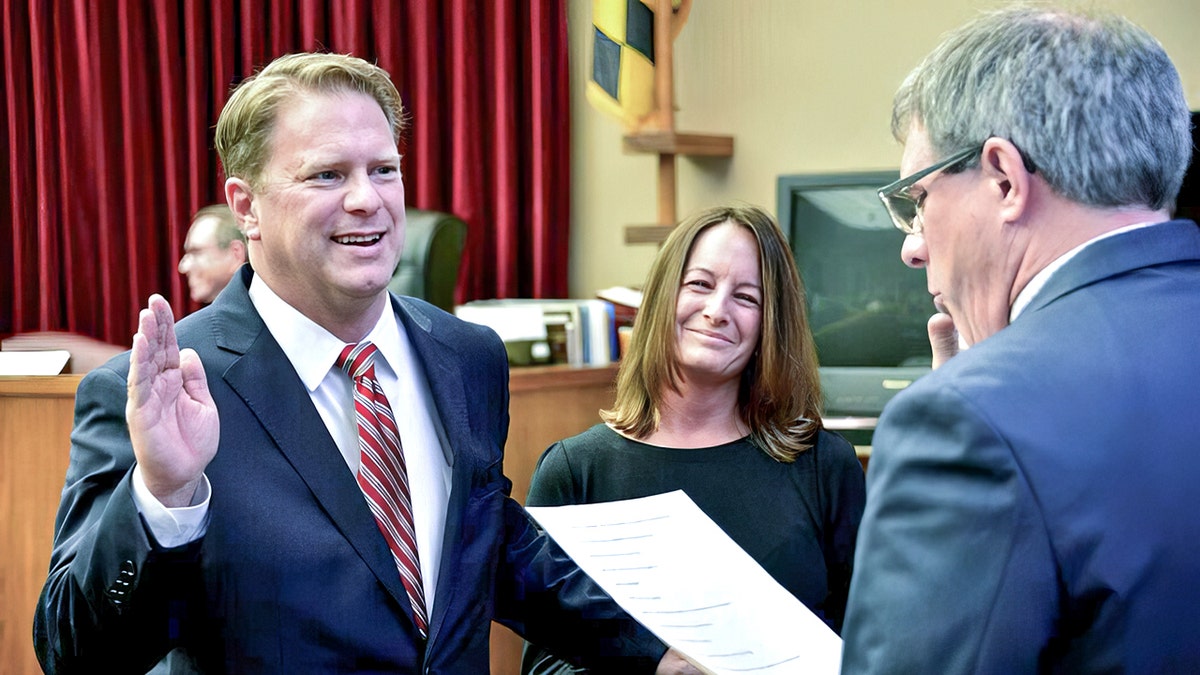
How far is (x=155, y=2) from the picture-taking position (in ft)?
16.7

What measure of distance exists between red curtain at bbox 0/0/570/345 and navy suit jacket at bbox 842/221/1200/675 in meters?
4.19

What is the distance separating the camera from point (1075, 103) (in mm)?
997

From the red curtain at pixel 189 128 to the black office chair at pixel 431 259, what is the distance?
2.00 feet

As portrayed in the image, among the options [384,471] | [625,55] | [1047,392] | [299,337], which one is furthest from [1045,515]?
[625,55]

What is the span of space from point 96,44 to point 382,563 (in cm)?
440

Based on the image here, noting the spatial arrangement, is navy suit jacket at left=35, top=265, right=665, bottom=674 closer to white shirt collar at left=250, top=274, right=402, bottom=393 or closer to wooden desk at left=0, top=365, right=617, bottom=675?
white shirt collar at left=250, top=274, right=402, bottom=393

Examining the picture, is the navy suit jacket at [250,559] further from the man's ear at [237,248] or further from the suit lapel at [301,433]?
the man's ear at [237,248]

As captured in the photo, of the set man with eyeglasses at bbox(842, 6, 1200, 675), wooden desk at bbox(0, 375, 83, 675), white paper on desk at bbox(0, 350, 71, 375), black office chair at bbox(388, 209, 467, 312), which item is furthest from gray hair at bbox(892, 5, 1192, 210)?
black office chair at bbox(388, 209, 467, 312)

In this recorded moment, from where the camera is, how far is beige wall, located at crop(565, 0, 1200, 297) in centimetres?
425

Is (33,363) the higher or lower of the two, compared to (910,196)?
lower

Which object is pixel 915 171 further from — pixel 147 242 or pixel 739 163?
pixel 147 242

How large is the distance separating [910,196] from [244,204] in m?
0.87

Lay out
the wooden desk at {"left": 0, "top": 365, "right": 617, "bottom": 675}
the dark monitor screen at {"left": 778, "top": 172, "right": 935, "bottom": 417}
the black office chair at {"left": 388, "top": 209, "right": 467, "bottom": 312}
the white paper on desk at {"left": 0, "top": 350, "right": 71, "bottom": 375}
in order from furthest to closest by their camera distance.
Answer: the black office chair at {"left": 388, "top": 209, "right": 467, "bottom": 312}
the dark monitor screen at {"left": 778, "top": 172, "right": 935, "bottom": 417}
the white paper on desk at {"left": 0, "top": 350, "right": 71, "bottom": 375}
the wooden desk at {"left": 0, "top": 365, "right": 617, "bottom": 675}

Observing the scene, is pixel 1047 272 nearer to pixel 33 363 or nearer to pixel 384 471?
pixel 384 471
